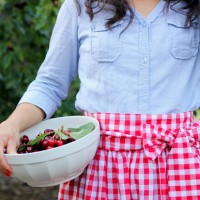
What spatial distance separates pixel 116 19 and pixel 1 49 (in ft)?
7.45

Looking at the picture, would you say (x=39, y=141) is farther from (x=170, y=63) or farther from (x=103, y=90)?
(x=170, y=63)

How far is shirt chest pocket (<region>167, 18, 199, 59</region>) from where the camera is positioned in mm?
1763

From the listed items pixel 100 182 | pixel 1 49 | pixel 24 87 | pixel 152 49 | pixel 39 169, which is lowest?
pixel 24 87

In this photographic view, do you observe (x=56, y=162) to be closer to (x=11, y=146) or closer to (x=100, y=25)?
(x=11, y=146)

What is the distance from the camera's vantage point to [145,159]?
5.74ft

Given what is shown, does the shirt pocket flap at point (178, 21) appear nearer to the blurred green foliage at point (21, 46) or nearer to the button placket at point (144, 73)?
the button placket at point (144, 73)

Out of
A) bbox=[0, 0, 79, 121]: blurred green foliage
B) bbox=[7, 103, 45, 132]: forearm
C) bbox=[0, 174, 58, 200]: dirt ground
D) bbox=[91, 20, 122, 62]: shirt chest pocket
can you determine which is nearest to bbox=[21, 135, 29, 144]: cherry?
bbox=[7, 103, 45, 132]: forearm

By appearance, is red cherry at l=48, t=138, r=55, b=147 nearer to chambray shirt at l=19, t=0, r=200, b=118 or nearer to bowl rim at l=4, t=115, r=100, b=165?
bowl rim at l=4, t=115, r=100, b=165

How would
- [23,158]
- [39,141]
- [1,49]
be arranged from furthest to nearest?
[1,49]
[39,141]
[23,158]

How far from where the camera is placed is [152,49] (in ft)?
5.78

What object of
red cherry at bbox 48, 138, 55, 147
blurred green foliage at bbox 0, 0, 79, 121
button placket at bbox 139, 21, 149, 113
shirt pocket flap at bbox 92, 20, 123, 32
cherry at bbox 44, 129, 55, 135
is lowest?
blurred green foliage at bbox 0, 0, 79, 121

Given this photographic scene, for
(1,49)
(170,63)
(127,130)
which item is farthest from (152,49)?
(1,49)

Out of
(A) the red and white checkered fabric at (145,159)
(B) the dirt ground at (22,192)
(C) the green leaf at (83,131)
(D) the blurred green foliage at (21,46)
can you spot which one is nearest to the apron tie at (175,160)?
(A) the red and white checkered fabric at (145,159)

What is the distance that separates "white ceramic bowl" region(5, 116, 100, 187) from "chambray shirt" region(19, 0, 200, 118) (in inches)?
4.6
